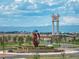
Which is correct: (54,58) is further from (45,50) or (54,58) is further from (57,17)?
(57,17)

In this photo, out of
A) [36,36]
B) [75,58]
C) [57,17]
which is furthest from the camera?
[57,17]

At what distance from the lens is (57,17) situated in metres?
55.3

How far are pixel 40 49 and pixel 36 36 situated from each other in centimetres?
353

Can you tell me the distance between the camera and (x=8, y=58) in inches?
913

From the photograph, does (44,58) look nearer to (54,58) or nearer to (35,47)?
(54,58)

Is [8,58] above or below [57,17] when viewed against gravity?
below

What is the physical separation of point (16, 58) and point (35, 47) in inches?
221

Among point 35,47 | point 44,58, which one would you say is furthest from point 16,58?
point 35,47

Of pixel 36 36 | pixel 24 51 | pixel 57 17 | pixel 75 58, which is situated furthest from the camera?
pixel 57 17

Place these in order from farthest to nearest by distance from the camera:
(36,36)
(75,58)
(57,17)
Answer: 1. (57,17)
2. (36,36)
3. (75,58)

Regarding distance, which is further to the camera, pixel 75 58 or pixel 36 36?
pixel 36 36

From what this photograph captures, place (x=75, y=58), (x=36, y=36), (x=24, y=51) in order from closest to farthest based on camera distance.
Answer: (x=75, y=58)
(x=36, y=36)
(x=24, y=51)

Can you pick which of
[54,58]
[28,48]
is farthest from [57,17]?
[54,58]

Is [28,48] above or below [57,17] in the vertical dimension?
below
